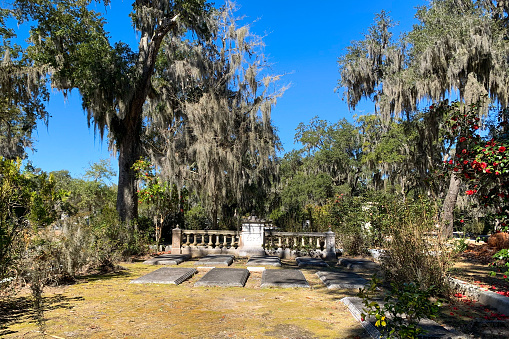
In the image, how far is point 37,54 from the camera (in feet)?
37.9

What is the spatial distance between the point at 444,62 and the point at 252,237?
1087 centimetres

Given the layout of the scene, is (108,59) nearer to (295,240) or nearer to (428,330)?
(295,240)

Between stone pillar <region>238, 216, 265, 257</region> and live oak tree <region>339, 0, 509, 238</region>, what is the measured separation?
19.2 feet

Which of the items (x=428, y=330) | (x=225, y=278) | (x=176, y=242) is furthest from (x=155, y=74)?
(x=428, y=330)

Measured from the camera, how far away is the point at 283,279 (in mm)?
7039

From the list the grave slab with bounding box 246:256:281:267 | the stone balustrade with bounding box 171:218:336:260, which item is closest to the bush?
the grave slab with bounding box 246:256:281:267

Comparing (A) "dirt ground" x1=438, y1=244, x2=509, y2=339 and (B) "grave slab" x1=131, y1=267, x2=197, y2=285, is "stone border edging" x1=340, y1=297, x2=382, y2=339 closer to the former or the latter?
(A) "dirt ground" x1=438, y1=244, x2=509, y2=339

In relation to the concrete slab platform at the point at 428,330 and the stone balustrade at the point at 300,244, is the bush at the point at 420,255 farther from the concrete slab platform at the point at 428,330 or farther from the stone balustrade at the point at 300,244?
the stone balustrade at the point at 300,244

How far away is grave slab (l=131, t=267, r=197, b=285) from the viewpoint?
6.86 metres

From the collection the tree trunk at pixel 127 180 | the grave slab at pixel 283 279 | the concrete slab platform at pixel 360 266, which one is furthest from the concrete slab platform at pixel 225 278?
the tree trunk at pixel 127 180

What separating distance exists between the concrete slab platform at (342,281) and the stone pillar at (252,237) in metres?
4.07

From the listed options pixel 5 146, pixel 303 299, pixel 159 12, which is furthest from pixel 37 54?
pixel 5 146

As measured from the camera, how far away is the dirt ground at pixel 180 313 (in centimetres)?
395

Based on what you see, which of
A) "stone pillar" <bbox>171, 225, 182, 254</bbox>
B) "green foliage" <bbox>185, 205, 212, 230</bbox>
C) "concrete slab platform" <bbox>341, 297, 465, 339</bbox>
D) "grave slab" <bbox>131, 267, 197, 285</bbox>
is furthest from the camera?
"green foliage" <bbox>185, 205, 212, 230</bbox>
